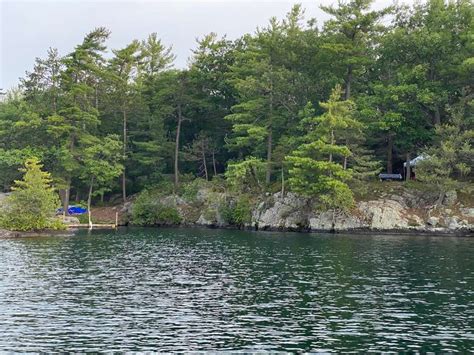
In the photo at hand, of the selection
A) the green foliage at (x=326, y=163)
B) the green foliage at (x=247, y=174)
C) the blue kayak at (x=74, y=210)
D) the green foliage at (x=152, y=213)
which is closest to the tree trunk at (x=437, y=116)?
the green foliage at (x=326, y=163)

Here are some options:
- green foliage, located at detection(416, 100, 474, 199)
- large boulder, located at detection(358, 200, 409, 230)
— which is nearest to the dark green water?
large boulder, located at detection(358, 200, 409, 230)

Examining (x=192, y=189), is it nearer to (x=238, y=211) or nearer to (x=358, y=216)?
(x=238, y=211)

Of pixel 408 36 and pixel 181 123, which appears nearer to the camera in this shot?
pixel 408 36

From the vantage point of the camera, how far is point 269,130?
254 feet

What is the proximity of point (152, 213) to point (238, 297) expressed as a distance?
5244 centimetres

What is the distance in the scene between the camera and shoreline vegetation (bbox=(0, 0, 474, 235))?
65188mm

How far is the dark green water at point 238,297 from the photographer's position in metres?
21.7

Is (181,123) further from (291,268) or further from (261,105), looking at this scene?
(291,268)

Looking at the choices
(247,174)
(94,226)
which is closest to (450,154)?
(247,174)

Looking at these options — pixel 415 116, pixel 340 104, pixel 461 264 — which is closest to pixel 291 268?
pixel 461 264

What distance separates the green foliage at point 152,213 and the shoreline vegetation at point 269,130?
202 millimetres

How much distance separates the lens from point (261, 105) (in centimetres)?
7662

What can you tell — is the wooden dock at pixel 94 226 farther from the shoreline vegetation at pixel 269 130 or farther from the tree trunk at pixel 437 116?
the tree trunk at pixel 437 116

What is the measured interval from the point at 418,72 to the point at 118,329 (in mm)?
56409
